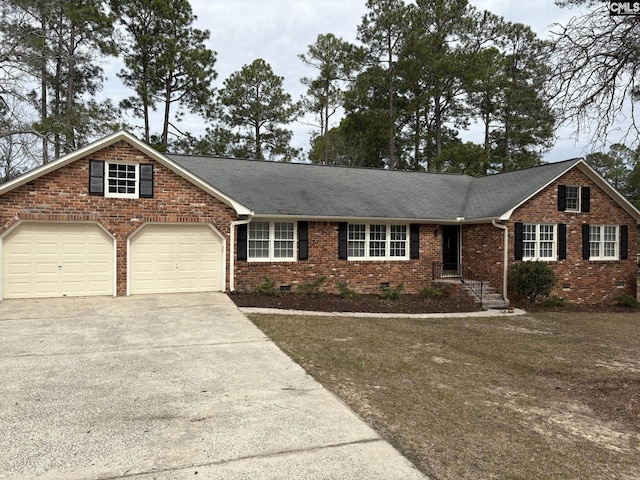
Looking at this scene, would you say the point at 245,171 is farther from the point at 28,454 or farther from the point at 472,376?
the point at 28,454

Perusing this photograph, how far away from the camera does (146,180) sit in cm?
1269

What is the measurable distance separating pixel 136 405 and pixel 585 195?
58.4ft

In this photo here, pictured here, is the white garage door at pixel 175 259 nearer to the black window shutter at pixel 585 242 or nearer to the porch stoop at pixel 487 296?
the porch stoop at pixel 487 296

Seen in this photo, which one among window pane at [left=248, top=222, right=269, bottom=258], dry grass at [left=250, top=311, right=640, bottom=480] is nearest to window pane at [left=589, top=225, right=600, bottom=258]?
dry grass at [left=250, top=311, right=640, bottom=480]

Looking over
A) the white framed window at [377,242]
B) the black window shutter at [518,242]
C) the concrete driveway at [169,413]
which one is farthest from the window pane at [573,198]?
the concrete driveway at [169,413]

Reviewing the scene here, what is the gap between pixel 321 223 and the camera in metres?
15.3

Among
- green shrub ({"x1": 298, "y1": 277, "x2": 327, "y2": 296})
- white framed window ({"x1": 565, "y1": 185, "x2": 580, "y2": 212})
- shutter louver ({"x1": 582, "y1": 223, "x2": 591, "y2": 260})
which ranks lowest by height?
green shrub ({"x1": 298, "y1": 277, "x2": 327, "y2": 296})

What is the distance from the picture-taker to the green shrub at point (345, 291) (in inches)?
591

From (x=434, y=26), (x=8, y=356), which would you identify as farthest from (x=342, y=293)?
(x=434, y=26)

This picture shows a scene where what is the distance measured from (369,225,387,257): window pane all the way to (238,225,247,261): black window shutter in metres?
4.63

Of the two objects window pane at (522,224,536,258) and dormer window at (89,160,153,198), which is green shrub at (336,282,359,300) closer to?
window pane at (522,224,536,258)

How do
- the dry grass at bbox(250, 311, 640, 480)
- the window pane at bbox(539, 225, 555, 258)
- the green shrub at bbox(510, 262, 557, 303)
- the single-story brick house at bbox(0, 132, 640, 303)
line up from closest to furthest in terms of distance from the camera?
the dry grass at bbox(250, 311, 640, 480)
the single-story brick house at bbox(0, 132, 640, 303)
the green shrub at bbox(510, 262, 557, 303)
the window pane at bbox(539, 225, 555, 258)

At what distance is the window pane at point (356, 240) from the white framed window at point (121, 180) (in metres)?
7.22

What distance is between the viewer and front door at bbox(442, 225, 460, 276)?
1766cm
